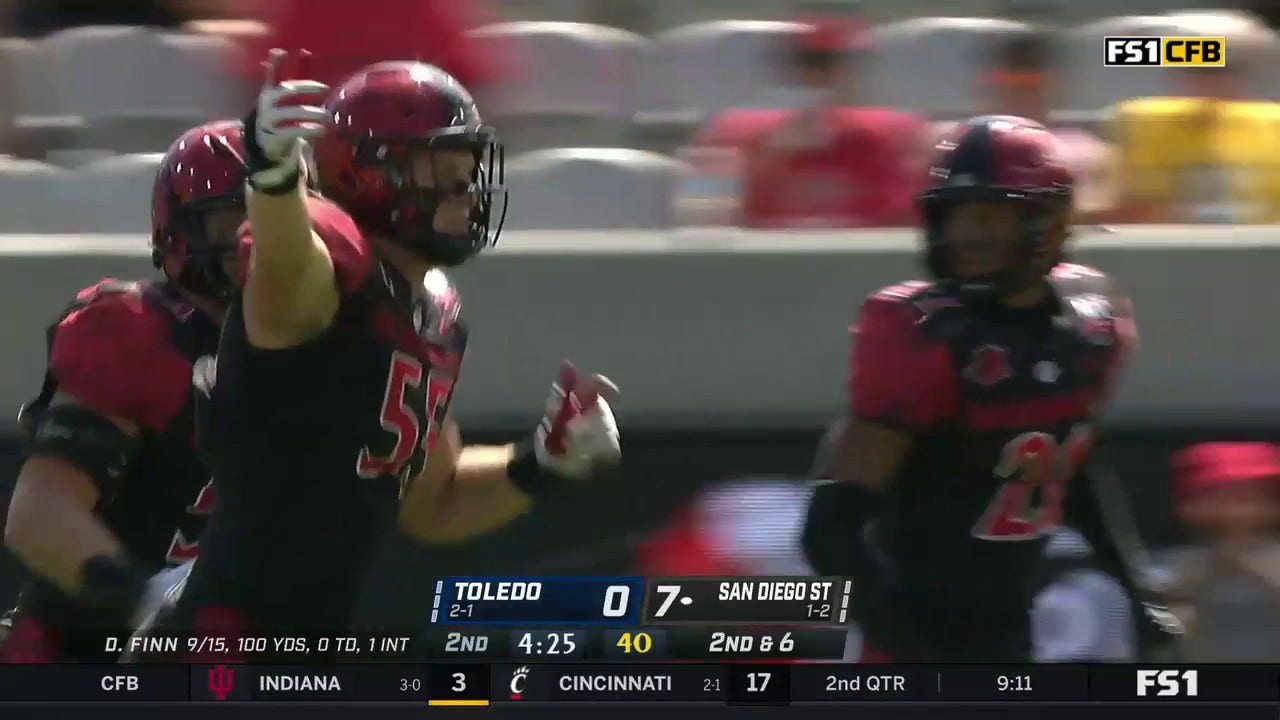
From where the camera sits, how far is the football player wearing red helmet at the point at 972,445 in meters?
2.37

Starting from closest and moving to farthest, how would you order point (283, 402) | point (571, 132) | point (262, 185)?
point (262, 185) → point (283, 402) → point (571, 132)

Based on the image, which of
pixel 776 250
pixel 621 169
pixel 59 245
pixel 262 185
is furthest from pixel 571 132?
pixel 262 185

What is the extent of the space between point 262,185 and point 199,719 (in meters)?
0.84

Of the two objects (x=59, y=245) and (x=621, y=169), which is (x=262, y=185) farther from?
(x=621, y=169)

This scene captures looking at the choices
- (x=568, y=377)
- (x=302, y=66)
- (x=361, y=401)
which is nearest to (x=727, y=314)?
(x=568, y=377)

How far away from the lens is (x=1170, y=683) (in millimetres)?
2342

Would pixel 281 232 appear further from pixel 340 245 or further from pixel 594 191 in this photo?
pixel 594 191

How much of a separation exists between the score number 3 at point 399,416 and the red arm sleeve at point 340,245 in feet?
0.46

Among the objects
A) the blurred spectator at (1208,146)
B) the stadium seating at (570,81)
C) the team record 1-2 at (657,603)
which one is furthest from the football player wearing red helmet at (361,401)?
the blurred spectator at (1208,146)

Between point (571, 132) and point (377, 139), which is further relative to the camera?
point (571, 132)

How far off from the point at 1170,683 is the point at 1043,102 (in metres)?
0.87

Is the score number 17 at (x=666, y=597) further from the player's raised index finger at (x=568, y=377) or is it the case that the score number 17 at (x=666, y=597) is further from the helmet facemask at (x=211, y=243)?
the helmet facemask at (x=211, y=243)

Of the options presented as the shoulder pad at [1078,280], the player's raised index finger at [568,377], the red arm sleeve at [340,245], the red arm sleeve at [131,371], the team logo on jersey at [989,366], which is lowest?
the team logo on jersey at [989,366]

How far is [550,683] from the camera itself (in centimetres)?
236
